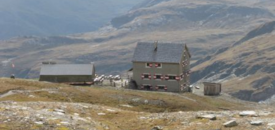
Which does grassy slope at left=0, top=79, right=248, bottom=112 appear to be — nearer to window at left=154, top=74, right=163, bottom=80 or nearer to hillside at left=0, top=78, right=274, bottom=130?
hillside at left=0, top=78, right=274, bottom=130

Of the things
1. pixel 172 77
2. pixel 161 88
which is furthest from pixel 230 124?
pixel 161 88

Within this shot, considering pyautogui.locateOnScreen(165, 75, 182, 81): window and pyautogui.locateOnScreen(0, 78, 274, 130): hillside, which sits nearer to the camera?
pyautogui.locateOnScreen(0, 78, 274, 130): hillside

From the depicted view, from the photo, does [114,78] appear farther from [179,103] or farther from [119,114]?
[119,114]

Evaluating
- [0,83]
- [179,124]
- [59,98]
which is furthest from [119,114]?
[0,83]

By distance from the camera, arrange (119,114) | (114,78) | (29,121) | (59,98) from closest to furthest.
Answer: (29,121) < (119,114) < (59,98) < (114,78)

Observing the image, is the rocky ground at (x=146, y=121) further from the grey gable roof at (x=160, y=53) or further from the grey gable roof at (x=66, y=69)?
the grey gable roof at (x=160, y=53)

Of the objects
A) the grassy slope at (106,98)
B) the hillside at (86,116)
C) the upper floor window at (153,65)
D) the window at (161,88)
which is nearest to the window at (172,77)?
the window at (161,88)

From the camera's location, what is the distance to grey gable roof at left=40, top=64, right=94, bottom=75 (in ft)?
378

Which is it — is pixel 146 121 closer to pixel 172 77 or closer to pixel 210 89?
pixel 172 77

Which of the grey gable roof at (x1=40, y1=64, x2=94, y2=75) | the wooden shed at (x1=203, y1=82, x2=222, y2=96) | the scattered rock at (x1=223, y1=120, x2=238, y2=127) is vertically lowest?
the scattered rock at (x1=223, y1=120, x2=238, y2=127)

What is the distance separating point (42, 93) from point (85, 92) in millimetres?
10171

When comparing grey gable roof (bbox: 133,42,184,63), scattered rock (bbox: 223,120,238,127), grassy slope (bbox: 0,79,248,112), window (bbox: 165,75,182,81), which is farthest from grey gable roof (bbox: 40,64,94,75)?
scattered rock (bbox: 223,120,238,127)

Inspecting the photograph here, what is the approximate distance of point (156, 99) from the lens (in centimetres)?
8588

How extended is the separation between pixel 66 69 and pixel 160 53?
25087 millimetres
